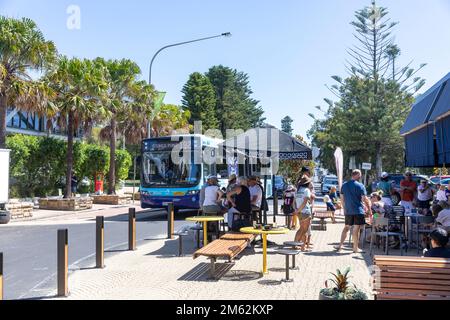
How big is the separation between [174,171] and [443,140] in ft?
34.5

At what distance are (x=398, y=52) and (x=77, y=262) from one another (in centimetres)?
3643

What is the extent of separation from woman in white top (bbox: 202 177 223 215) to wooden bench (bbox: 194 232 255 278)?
7.47 feet

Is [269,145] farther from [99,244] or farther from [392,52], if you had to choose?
[392,52]

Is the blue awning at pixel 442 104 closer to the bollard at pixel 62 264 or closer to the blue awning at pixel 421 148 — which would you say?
the blue awning at pixel 421 148

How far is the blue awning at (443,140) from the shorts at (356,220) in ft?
9.07

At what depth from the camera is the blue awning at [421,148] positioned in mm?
12833

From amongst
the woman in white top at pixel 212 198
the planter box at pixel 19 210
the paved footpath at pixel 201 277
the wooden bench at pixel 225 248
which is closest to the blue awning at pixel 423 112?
the paved footpath at pixel 201 277

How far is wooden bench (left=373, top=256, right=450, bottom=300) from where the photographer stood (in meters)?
5.04

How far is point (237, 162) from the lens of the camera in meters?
22.4

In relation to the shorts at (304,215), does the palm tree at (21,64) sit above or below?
above

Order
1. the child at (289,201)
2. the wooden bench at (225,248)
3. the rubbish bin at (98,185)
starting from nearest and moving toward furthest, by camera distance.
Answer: the wooden bench at (225,248) < the child at (289,201) < the rubbish bin at (98,185)

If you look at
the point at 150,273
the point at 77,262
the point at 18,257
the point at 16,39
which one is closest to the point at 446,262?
the point at 150,273

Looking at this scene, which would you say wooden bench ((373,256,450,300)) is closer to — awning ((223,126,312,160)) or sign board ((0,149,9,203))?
awning ((223,126,312,160))
